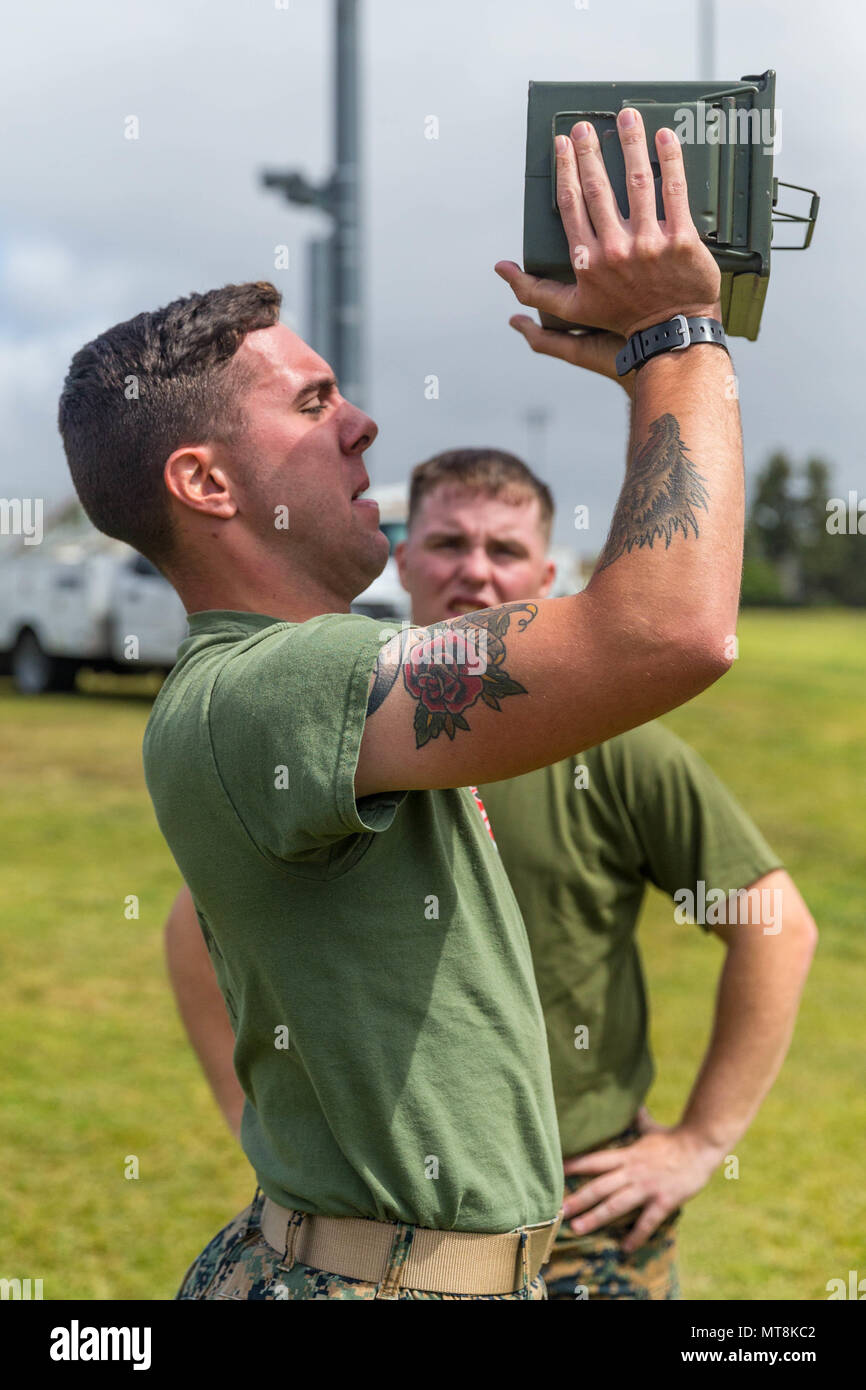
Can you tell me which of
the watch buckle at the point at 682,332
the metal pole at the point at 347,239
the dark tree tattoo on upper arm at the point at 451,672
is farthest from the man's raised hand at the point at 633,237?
the metal pole at the point at 347,239

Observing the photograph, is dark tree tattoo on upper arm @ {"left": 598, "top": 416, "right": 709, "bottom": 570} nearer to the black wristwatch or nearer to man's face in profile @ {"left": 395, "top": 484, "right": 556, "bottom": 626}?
the black wristwatch

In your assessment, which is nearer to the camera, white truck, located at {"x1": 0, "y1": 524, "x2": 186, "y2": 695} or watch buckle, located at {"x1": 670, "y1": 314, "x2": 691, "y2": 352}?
watch buckle, located at {"x1": 670, "y1": 314, "x2": 691, "y2": 352}

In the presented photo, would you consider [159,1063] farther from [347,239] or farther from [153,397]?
[153,397]

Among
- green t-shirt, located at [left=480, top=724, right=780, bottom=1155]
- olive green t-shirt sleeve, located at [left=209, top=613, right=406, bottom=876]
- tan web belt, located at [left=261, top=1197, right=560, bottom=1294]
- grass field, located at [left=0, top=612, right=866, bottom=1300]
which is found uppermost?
olive green t-shirt sleeve, located at [left=209, top=613, right=406, bottom=876]

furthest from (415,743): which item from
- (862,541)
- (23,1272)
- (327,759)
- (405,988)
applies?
(862,541)

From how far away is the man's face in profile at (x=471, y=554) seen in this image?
3.25m

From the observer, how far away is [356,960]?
1756 mm

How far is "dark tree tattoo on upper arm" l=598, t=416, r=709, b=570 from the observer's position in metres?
1.58

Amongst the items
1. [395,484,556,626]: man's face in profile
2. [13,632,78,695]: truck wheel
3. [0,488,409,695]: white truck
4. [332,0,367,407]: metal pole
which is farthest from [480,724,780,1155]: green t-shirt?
[13,632,78,695]: truck wheel

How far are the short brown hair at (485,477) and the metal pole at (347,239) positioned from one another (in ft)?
14.5

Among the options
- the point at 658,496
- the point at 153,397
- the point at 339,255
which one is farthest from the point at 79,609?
the point at 658,496

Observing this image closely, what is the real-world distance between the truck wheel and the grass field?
14.6ft

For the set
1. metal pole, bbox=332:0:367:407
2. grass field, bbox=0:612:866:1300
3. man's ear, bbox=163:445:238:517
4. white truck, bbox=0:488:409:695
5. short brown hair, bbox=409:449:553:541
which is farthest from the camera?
white truck, bbox=0:488:409:695

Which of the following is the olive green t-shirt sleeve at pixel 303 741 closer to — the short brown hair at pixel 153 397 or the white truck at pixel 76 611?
the short brown hair at pixel 153 397
